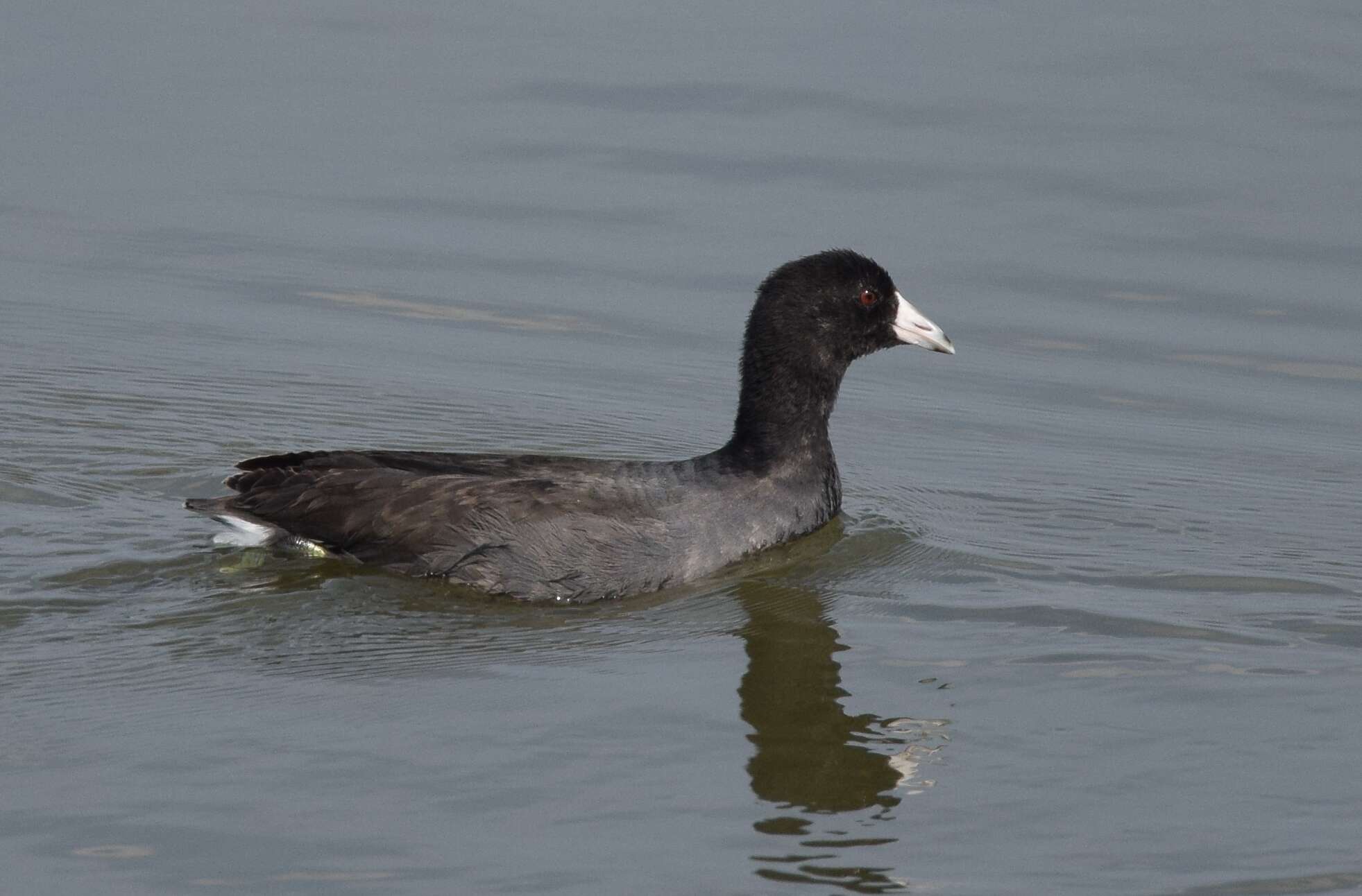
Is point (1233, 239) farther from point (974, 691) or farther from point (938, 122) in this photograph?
point (974, 691)

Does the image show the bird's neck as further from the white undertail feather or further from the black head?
the white undertail feather

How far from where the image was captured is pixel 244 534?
8820 mm

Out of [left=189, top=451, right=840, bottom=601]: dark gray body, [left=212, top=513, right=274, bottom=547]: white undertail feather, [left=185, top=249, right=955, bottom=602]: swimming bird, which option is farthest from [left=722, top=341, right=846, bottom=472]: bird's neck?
[left=212, top=513, right=274, bottom=547]: white undertail feather

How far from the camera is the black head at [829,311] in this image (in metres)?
9.28

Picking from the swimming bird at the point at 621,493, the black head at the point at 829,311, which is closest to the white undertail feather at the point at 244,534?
the swimming bird at the point at 621,493

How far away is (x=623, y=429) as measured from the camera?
36.2 feet

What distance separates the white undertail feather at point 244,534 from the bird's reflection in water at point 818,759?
7.21 ft

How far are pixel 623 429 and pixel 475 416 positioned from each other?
824mm

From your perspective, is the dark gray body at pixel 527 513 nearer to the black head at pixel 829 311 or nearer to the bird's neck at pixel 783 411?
the bird's neck at pixel 783 411

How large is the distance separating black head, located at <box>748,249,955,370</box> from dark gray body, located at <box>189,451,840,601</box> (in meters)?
0.65

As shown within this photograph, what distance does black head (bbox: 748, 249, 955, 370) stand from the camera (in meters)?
9.28

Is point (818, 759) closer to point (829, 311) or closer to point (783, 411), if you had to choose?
point (783, 411)

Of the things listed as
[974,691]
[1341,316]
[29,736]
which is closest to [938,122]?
[1341,316]

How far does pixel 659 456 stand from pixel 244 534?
8.59 feet
